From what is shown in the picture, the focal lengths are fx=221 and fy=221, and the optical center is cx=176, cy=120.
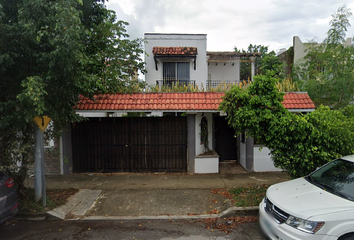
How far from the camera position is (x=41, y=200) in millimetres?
5602

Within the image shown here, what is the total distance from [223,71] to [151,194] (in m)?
11.9

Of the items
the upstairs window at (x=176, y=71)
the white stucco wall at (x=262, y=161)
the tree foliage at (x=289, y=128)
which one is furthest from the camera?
the upstairs window at (x=176, y=71)

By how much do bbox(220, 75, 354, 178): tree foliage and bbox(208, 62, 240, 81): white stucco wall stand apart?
11.0m

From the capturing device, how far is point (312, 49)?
1021cm

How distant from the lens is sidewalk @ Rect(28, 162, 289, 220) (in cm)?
522

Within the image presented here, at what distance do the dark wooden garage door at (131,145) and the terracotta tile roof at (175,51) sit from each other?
607 cm

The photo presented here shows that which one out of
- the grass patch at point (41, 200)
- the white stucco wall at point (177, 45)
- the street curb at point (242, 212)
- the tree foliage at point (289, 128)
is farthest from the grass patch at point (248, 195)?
the white stucco wall at point (177, 45)

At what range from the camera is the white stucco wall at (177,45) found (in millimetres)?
13961

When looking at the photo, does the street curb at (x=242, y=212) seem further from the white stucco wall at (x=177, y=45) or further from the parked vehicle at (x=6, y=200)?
the white stucco wall at (x=177, y=45)

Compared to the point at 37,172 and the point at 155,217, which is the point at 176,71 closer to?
the point at 37,172

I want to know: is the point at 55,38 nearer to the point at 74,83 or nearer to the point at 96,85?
the point at 74,83

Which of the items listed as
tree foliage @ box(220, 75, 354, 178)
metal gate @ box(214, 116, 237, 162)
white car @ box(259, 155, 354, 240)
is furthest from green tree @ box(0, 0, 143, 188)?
metal gate @ box(214, 116, 237, 162)

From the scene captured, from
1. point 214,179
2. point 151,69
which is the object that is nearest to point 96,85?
point 214,179

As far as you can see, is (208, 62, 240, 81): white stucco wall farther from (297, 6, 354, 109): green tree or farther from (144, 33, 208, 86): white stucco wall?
(297, 6, 354, 109): green tree
